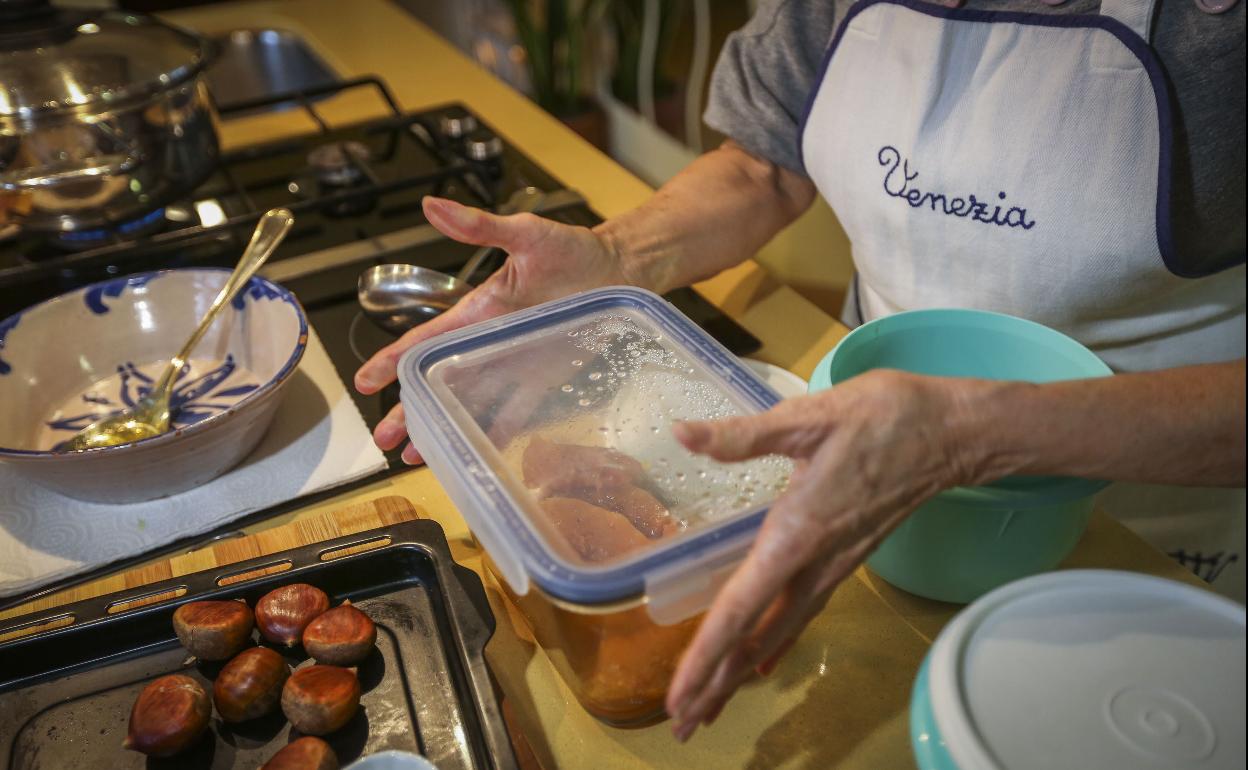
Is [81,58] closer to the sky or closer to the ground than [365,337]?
closer to the sky

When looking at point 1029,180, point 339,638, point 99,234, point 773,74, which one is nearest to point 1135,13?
point 1029,180

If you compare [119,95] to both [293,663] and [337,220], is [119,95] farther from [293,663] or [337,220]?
[293,663]

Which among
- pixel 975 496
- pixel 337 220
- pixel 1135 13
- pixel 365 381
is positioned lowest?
pixel 337 220

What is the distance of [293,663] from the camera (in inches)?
24.2

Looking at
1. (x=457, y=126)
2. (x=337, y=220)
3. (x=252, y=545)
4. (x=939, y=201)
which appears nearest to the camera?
(x=252, y=545)

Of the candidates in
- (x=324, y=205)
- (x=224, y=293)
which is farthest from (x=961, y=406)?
(x=324, y=205)

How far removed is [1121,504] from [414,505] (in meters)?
0.68

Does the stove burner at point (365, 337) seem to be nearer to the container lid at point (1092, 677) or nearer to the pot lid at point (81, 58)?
the pot lid at point (81, 58)

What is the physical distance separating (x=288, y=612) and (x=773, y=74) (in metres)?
0.69

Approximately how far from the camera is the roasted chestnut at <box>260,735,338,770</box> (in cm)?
52

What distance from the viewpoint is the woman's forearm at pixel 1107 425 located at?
0.50 m

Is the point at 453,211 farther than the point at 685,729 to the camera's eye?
Yes

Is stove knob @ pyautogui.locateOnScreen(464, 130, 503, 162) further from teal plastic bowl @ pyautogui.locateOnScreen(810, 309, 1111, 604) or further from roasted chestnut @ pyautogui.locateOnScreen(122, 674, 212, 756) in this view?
roasted chestnut @ pyautogui.locateOnScreen(122, 674, 212, 756)

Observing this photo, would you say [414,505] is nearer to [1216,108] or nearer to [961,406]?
[961,406]
